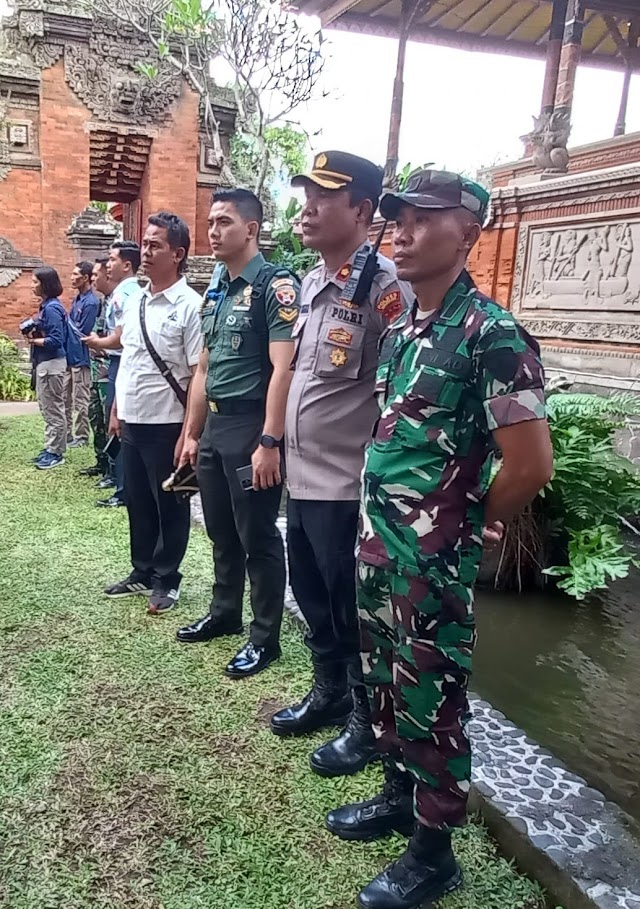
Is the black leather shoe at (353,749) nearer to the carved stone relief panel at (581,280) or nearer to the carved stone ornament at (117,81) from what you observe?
the carved stone relief panel at (581,280)

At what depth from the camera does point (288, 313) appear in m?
2.49

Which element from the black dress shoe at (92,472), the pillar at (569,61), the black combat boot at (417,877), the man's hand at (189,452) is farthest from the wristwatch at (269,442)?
the pillar at (569,61)

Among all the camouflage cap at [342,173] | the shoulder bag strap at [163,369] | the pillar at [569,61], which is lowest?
the shoulder bag strap at [163,369]

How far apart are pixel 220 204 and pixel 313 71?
31.8ft

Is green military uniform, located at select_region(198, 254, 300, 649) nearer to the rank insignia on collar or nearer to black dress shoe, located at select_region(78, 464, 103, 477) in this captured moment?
the rank insignia on collar

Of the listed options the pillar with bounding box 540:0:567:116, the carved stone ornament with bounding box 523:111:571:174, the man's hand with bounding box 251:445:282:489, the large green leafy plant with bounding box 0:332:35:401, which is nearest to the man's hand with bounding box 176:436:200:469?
the man's hand with bounding box 251:445:282:489

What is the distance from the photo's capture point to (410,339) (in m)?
1.65

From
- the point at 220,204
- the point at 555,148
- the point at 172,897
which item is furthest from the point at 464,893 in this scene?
the point at 555,148

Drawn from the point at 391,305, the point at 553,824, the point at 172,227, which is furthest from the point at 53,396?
the point at 553,824

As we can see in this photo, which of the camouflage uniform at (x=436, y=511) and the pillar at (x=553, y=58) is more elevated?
the pillar at (x=553, y=58)

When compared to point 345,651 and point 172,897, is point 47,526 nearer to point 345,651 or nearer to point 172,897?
point 345,651

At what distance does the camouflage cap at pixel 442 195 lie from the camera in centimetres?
154

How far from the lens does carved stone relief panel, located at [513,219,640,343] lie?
261 inches

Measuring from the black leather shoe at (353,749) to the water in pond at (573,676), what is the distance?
93 cm
